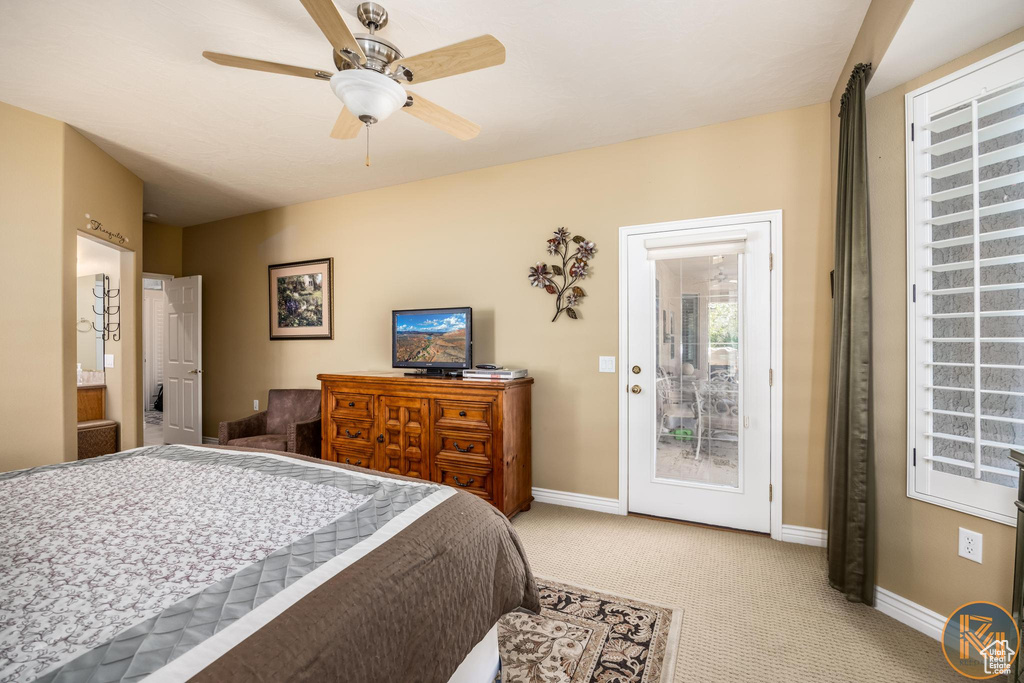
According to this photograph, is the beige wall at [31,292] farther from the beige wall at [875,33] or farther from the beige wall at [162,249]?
the beige wall at [875,33]

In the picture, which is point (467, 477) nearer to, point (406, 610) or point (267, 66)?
point (406, 610)

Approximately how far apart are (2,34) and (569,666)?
368 centimetres

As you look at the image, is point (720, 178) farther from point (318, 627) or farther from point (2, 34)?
point (2, 34)

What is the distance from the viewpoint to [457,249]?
3814 mm

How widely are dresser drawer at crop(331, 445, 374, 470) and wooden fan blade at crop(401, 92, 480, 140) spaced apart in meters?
2.33

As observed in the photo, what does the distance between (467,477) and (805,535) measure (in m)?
2.11

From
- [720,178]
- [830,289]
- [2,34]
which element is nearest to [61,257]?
[2,34]

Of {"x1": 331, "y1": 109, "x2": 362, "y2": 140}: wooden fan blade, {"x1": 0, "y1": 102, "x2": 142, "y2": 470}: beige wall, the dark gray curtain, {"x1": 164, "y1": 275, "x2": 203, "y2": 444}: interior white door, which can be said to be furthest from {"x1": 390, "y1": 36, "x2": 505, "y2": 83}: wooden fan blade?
{"x1": 164, "y1": 275, "x2": 203, "y2": 444}: interior white door

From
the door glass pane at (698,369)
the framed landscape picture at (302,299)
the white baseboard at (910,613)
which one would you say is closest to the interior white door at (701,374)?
the door glass pane at (698,369)

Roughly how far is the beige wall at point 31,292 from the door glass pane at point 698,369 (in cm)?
396

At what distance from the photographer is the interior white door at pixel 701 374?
114 inches

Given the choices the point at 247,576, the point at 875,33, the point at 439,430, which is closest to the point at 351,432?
the point at 439,430

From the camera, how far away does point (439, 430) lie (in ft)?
10.4

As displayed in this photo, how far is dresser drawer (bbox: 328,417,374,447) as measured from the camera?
135 inches
